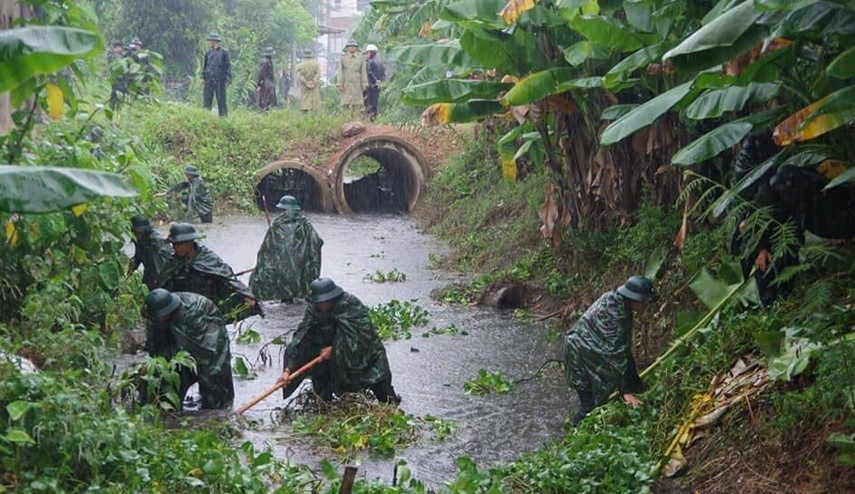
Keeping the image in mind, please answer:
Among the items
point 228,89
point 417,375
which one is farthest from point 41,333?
point 228,89

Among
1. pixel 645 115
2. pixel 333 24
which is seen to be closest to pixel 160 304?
pixel 645 115

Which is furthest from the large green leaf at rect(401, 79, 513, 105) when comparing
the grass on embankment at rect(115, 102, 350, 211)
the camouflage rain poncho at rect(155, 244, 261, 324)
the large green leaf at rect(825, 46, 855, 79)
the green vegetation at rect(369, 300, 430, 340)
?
the grass on embankment at rect(115, 102, 350, 211)

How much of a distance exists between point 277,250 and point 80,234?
4378 mm

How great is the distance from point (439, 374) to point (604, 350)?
272 cm

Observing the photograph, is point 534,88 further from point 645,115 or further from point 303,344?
point 303,344

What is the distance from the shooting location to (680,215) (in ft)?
38.4

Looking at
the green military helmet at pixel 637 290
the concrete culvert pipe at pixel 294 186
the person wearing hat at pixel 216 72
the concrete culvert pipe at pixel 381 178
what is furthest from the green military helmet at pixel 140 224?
the person wearing hat at pixel 216 72

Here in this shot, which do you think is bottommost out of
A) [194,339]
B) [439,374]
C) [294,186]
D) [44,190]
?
[439,374]

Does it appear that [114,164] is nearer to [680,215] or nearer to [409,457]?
[409,457]

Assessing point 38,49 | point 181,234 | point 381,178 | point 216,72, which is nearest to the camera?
point 38,49

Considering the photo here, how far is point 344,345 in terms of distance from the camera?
9422 millimetres

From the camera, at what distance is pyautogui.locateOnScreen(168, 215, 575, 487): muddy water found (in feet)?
28.7

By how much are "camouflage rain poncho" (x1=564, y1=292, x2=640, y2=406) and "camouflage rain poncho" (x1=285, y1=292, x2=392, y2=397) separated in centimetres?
160

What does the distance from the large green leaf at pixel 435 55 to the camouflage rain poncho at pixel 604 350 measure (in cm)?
403
